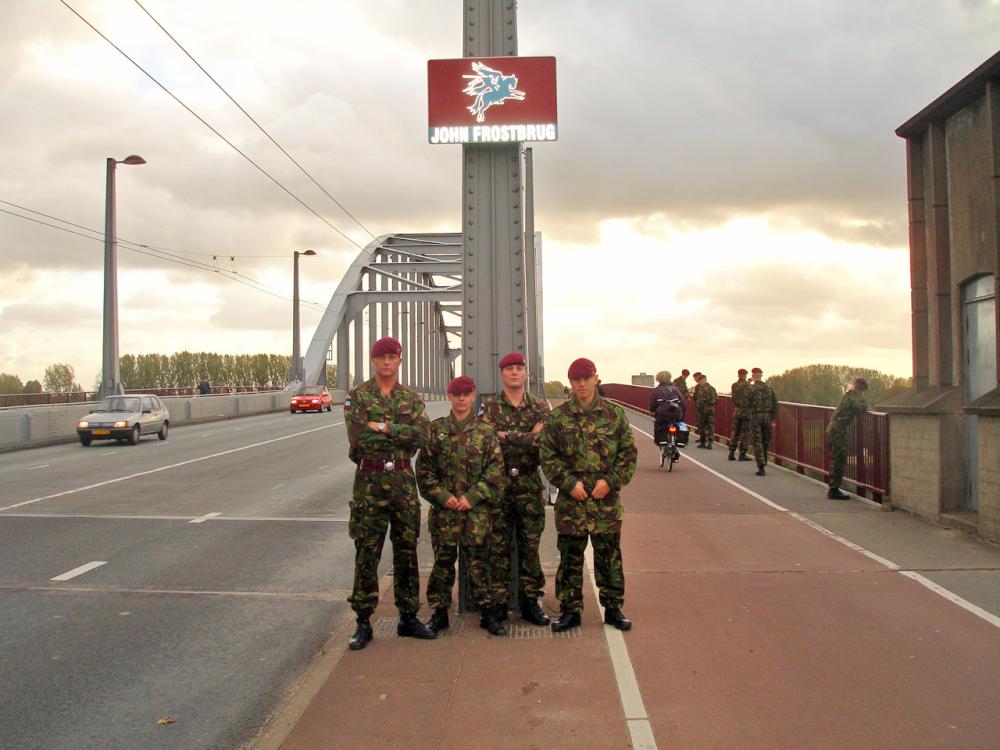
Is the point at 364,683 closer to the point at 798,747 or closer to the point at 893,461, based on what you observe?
the point at 798,747

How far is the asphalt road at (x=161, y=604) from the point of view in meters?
4.57

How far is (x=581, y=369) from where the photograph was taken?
18.8ft

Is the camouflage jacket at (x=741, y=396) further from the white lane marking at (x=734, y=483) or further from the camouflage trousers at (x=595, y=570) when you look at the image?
the camouflage trousers at (x=595, y=570)

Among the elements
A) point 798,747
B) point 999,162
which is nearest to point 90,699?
point 798,747

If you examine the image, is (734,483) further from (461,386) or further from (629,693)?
(629,693)

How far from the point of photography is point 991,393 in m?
8.48

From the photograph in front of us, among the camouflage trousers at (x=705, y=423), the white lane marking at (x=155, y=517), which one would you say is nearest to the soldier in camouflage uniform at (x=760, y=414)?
the camouflage trousers at (x=705, y=423)

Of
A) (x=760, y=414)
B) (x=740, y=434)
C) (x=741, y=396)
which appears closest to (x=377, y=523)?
(x=760, y=414)

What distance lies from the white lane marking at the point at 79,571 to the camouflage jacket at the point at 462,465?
4.04 metres

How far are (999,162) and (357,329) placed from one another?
216 ft

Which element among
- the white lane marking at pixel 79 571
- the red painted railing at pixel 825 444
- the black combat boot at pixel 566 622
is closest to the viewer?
the black combat boot at pixel 566 622

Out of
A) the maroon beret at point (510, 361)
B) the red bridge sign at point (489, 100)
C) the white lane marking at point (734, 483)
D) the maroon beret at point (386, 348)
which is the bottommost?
the white lane marking at point (734, 483)

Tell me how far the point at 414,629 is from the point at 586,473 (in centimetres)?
147

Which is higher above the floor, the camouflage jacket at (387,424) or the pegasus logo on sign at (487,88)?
the pegasus logo on sign at (487,88)
